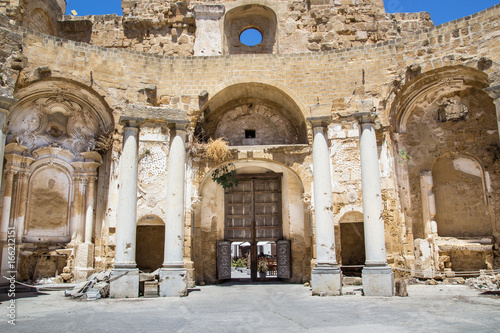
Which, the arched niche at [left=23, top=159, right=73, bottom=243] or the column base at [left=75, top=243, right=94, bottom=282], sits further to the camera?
the arched niche at [left=23, top=159, right=73, bottom=243]

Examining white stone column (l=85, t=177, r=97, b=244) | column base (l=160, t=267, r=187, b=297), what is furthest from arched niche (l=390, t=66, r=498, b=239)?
white stone column (l=85, t=177, r=97, b=244)

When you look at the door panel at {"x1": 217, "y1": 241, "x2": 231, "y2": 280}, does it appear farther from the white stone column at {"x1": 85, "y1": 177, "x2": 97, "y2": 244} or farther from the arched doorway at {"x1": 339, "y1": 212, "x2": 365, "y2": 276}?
the white stone column at {"x1": 85, "y1": 177, "x2": 97, "y2": 244}

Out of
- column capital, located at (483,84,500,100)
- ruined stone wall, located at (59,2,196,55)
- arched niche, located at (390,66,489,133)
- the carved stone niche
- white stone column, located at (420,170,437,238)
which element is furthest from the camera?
ruined stone wall, located at (59,2,196,55)

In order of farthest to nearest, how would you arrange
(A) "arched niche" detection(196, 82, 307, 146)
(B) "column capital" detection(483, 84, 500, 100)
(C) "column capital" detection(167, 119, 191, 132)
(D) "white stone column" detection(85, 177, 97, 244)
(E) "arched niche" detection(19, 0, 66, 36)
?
1. (E) "arched niche" detection(19, 0, 66, 36)
2. (A) "arched niche" detection(196, 82, 307, 146)
3. (D) "white stone column" detection(85, 177, 97, 244)
4. (C) "column capital" detection(167, 119, 191, 132)
5. (B) "column capital" detection(483, 84, 500, 100)

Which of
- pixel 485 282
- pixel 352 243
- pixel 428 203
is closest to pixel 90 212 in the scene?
pixel 352 243

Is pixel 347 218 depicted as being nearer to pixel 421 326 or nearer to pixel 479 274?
pixel 479 274

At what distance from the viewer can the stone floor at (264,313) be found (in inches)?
243

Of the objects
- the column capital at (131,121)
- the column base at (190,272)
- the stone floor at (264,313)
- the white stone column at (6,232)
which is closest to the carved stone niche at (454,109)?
the stone floor at (264,313)

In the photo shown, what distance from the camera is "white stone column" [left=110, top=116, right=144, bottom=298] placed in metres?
9.71

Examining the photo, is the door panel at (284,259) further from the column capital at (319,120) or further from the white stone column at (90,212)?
the white stone column at (90,212)

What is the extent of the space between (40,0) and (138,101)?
7.38 meters

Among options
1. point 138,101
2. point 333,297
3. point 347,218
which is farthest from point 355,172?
point 138,101

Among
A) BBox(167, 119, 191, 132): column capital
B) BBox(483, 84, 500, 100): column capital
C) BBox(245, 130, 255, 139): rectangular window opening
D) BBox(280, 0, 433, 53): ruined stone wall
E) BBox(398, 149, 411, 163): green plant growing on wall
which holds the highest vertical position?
BBox(280, 0, 433, 53): ruined stone wall

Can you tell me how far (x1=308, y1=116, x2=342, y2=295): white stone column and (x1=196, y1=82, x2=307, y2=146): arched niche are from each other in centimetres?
347
